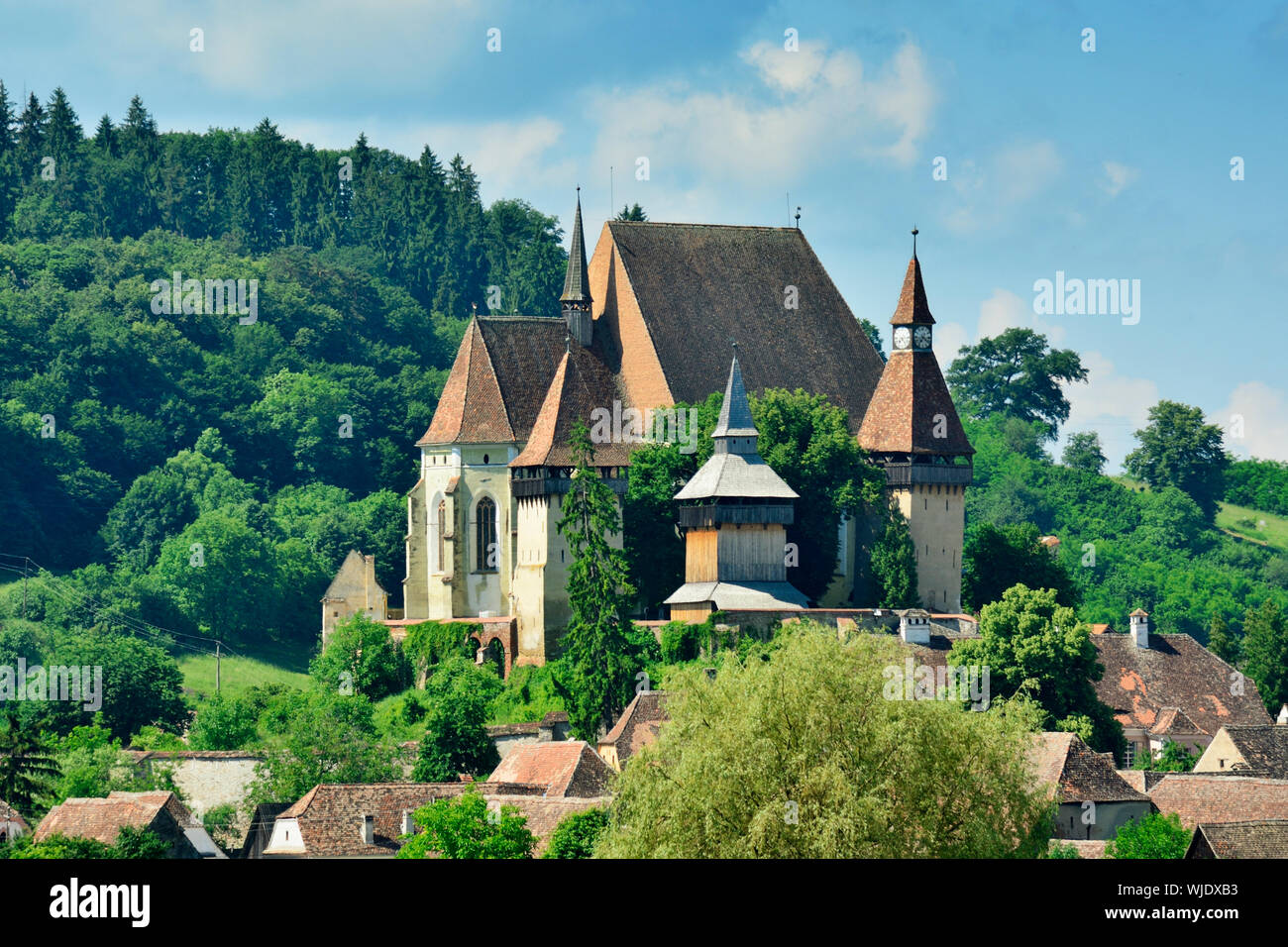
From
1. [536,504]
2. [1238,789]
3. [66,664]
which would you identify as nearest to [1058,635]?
[1238,789]

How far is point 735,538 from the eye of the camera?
2304 inches

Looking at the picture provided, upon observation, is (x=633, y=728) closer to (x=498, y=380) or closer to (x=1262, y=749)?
(x=498, y=380)

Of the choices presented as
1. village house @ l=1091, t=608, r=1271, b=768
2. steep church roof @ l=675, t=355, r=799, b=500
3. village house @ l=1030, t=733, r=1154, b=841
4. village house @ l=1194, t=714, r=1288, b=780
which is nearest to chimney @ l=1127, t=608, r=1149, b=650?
village house @ l=1091, t=608, r=1271, b=768

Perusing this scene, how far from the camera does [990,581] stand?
64562 millimetres

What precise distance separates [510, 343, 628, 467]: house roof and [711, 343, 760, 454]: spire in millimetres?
2721

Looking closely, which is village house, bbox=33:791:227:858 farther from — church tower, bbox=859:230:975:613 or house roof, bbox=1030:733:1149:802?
church tower, bbox=859:230:975:613

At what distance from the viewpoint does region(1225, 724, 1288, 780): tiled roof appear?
5559 centimetres

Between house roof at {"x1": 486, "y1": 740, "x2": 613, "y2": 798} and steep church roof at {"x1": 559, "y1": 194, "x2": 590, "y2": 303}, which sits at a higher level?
steep church roof at {"x1": 559, "y1": 194, "x2": 590, "y2": 303}

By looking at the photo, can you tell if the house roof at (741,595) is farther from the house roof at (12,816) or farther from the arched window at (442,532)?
the house roof at (12,816)

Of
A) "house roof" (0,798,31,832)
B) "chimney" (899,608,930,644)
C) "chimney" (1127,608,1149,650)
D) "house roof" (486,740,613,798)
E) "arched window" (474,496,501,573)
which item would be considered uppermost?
"arched window" (474,496,501,573)

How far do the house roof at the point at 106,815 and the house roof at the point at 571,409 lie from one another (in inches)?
576

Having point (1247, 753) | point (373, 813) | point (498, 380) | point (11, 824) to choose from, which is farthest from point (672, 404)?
point (11, 824)
